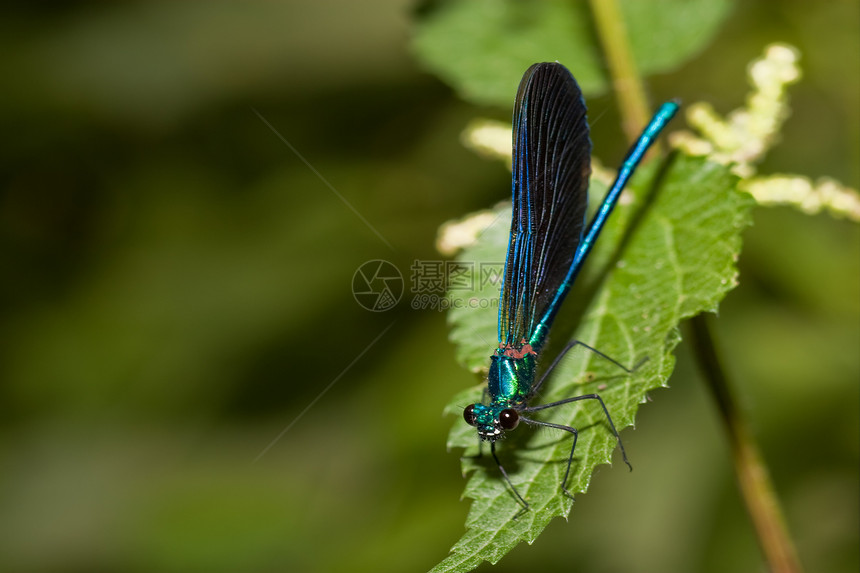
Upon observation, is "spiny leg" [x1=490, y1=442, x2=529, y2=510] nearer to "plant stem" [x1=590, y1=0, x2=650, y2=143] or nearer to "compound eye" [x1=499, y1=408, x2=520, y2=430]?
"compound eye" [x1=499, y1=408, x2=520, y2=430]

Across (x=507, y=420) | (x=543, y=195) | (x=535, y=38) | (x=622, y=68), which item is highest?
(x=535, y=38)

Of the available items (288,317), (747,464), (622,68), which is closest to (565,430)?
(747,464)

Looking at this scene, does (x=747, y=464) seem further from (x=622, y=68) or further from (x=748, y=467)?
(x=622, y=68)

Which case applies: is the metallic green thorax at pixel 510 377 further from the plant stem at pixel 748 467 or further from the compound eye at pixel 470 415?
the plant stem at pixel 748 467

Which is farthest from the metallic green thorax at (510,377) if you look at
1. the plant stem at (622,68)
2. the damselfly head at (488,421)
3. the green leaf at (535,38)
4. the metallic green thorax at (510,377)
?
the green leaf at (535,38)

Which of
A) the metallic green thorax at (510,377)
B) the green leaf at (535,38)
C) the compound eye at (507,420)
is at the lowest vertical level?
the compound eye at (507,420)

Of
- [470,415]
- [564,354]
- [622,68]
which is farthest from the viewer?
[622,68]
